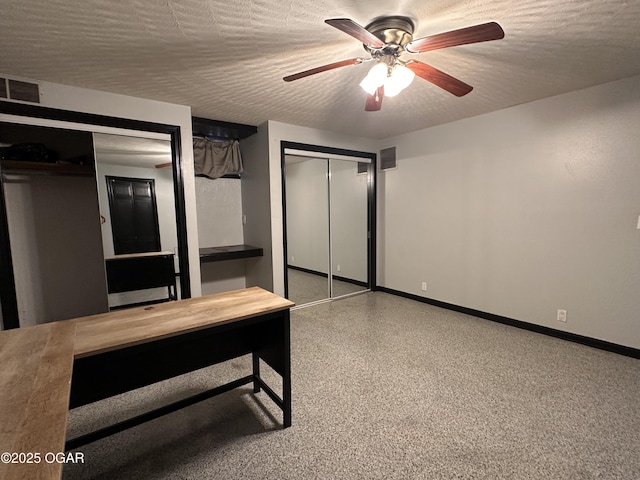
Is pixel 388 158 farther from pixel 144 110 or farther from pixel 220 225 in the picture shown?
pixel 144 110

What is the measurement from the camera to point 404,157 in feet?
14.1

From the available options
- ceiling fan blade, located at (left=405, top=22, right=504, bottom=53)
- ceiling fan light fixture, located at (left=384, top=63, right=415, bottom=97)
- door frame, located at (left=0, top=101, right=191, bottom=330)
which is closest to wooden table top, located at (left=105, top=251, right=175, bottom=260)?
door frame, located at (left=0, top=101, right=191, bottom=330)

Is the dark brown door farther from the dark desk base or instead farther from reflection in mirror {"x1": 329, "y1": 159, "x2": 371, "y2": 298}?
reflection in mirror {"x1": 329, "y1": 159, "x2": 371, "y2": 298}

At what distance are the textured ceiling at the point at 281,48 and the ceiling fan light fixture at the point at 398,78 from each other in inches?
11.1

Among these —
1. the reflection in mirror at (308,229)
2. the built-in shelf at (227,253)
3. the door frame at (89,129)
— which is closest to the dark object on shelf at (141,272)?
the door frame at (89,129)

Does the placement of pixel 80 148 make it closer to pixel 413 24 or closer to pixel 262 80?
pixel 262 80

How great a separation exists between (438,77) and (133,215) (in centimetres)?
309

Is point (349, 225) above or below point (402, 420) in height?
above

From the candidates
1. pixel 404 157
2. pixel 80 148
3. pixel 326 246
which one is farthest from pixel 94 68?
pixel 404 157

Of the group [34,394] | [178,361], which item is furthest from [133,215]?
[34,394]

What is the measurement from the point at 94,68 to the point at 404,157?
3662 mm

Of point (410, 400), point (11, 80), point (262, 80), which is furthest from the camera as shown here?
point (262, 80)

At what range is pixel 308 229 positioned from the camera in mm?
4730

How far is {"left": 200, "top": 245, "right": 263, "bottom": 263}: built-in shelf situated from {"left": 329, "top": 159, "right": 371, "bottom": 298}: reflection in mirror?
131 cm
